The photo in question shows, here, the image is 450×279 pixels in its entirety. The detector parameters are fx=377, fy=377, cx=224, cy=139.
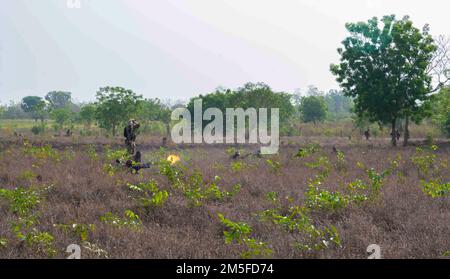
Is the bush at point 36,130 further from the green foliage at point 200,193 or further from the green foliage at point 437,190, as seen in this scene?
the green foliage at point 437,190

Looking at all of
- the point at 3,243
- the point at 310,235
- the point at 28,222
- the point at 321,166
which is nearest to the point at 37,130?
the point at 321,166

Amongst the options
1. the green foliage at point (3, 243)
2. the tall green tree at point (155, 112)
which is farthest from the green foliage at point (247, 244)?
the tall green tree at point (155, 112)

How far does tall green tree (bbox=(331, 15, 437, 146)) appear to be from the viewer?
2377cm

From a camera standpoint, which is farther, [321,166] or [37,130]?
[37,130]

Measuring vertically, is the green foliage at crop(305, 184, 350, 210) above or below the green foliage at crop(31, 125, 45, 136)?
below

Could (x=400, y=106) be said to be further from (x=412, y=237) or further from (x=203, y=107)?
(x=203, y=107)

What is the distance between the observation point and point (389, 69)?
960 inches

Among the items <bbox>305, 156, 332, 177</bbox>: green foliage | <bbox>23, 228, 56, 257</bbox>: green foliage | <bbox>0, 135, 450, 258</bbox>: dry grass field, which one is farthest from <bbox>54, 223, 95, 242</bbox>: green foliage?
<bbox>305, 156, 332, 177</bbox>: green foliage

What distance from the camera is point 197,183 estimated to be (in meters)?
8.76

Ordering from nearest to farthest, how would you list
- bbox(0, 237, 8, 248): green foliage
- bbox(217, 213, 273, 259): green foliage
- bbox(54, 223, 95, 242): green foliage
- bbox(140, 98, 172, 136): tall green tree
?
bbox(217, 213, 273, 259): green foliage, bbox(0, 237, 8, 248): green foliage, bbox(54, 223, 95, 242): green foliage, bbox(140, 98, 172, 136): tall green tree

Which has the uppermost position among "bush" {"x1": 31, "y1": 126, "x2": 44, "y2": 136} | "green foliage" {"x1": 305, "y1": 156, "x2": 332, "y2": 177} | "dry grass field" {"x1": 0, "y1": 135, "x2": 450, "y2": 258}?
"bush" {"x1": 31, "y1": 126, "x2": 44, "y2": 136}

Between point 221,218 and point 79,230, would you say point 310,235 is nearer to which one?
point 221,218

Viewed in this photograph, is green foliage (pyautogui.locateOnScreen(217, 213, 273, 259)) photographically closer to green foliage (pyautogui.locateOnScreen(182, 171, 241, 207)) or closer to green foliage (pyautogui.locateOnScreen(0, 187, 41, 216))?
green foliage (pyautogui.locateOnScreen(182, 171, 241, 207))
